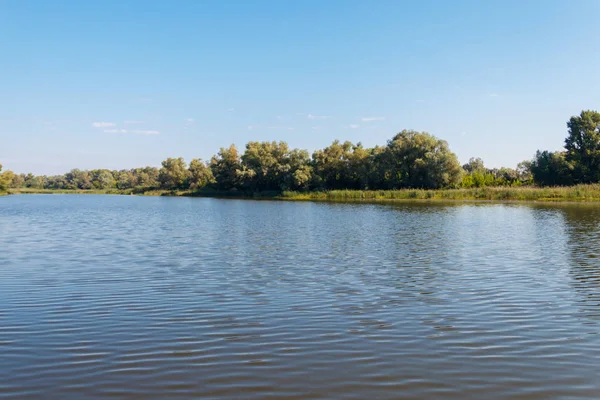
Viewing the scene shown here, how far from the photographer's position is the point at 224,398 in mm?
5273

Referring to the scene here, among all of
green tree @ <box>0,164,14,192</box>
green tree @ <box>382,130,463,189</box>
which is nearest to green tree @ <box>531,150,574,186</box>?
green tree @ <box>382,130,463,189</box>

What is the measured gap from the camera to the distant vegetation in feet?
223

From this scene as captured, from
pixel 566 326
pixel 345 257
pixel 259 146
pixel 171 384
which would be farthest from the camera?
pixel 259 146

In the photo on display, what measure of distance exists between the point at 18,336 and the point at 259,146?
3355 inches

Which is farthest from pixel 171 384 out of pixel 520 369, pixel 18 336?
pixel 520 369

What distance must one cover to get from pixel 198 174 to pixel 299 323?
10225 centimetres

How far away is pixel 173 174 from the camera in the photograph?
111 metres

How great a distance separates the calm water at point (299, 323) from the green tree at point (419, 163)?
5301 centimetres

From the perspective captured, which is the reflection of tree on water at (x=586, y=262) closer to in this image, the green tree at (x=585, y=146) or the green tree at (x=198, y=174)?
the green tree at (x=585, y=146)

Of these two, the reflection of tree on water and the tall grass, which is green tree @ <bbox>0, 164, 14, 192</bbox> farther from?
the reflection of tree on water

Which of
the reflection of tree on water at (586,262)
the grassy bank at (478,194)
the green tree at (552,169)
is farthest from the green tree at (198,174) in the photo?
the reflection of tree on water at (586,262)

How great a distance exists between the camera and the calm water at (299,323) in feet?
18.7

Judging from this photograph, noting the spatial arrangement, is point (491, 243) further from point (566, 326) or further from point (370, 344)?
point (370, 344)

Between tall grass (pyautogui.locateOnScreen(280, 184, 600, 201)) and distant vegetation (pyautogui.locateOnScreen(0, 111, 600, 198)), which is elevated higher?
distant vegetation (pyautogui.locateOnScreen(0, 111, 600, 198))
